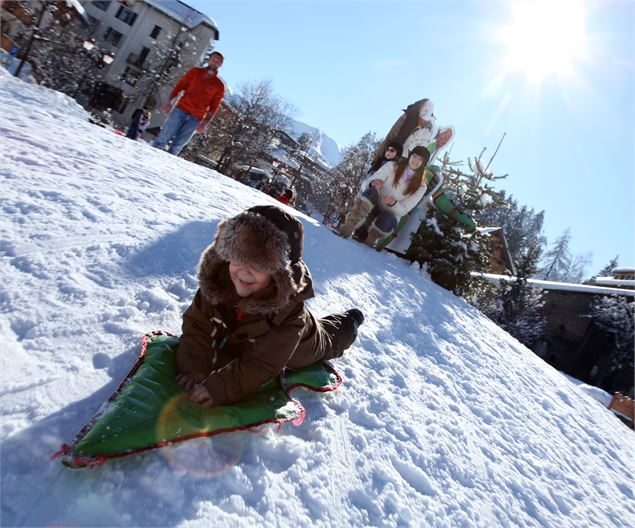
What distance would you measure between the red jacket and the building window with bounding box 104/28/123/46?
4261 centimetres

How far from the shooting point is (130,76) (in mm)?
40125

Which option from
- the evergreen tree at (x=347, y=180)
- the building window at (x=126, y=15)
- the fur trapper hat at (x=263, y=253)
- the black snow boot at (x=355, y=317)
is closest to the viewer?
the fur trapper hat at (x=263, y=253)

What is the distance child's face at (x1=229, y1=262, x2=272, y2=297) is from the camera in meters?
1.92

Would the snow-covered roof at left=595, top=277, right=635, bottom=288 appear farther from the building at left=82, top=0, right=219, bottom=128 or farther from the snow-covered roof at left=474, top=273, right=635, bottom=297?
the building at left=82, top=0, right=219, bottom=128

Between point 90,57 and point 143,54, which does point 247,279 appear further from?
point 143,54

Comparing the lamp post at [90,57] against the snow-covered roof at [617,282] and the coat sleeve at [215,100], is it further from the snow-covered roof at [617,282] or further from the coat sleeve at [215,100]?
the snow-covered roof at [617,282]

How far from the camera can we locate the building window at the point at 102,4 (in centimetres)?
4012

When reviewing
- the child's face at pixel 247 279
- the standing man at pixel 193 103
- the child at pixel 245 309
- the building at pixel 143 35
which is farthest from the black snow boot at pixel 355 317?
the building at pixel 143 35

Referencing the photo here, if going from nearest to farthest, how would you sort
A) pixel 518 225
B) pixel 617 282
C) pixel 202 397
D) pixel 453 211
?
pixel 202 397 → pixel 453 211 → pixel 617 282 → pixel 518 225

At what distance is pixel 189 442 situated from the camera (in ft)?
5.46

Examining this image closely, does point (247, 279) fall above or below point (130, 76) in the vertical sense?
below

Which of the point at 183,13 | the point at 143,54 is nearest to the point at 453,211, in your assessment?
the point at 143,54

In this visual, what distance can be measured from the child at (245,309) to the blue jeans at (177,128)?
6320 mm

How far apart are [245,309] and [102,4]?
5146 cm
